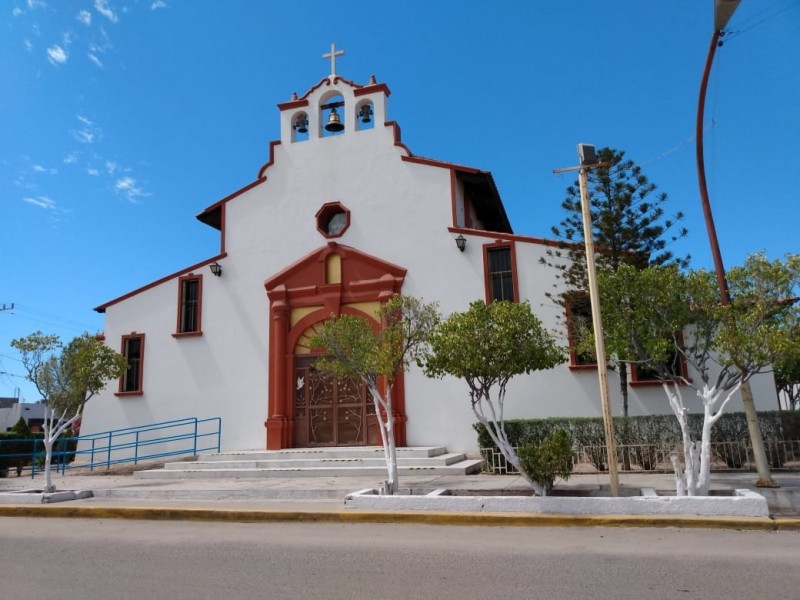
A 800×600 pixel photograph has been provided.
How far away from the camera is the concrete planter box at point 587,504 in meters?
7.64

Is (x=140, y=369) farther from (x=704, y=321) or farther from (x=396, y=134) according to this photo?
(x=704, y=321)

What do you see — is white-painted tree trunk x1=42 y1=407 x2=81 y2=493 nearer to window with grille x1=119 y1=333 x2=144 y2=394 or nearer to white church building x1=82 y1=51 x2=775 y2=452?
white church building x1=82 y1=51 x2=775 y2=452

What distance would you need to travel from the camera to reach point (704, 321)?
895cm

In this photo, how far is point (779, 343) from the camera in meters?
7.86

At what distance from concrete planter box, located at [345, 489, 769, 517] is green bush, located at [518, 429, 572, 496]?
53 cm

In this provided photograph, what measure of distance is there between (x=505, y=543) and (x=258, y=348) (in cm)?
1148

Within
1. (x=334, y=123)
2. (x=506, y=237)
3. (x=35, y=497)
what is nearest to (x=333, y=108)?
(x=334, y=123)

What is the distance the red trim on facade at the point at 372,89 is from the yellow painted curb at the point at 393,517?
A: 41.5ft

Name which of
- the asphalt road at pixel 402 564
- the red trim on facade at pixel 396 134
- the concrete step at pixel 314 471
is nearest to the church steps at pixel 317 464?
the concrete step at pixel 314 471

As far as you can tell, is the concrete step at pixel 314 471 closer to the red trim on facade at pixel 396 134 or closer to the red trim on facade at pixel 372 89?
the red trim on facade at pixel 396 134

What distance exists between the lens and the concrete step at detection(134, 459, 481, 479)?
12766mm

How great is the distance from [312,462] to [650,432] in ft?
23.6

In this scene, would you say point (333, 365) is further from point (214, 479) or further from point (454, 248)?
point (454, 248)

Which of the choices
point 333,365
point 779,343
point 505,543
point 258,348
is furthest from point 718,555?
point 258,348
